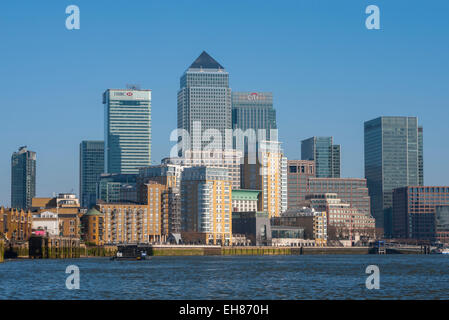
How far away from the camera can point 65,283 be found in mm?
89500

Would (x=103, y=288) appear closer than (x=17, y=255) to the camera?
Yes

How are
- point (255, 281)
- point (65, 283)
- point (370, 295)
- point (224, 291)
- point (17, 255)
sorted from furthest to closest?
point (17, 255) < point (255, 281) < point (65, 283) < point (224, 291) < point (370, 295)

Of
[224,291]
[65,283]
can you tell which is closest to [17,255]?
[65,283]
